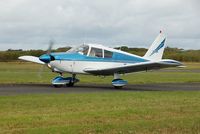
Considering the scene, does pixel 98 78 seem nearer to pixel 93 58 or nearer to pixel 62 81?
pixel 93 58

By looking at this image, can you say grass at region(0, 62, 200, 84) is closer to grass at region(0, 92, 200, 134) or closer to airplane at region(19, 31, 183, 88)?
airplane at region(19, 31, 183, 88)

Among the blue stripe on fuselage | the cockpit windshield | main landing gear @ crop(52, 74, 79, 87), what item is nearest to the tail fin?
the blue stripe on fuselage

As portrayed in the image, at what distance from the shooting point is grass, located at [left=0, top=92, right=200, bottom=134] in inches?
442

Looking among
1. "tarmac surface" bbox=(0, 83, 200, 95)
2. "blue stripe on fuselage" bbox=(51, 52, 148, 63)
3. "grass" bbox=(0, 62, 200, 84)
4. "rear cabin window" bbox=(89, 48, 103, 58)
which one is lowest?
"grass" bbox=(0, 62, 200, 84)

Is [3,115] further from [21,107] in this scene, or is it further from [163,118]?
[163,118]

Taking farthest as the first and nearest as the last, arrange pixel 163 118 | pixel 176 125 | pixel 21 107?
pixel 21 107, pixel 163 118, pixel 176 125

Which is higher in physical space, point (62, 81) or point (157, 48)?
point (157, 48)

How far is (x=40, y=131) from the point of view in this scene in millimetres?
10711

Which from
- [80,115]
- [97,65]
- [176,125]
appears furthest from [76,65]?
[176,125]

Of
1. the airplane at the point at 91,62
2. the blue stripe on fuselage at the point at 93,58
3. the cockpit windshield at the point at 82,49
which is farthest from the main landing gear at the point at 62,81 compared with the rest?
the cockpit windshield at the point at 82,49

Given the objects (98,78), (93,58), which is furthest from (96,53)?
(98,78)

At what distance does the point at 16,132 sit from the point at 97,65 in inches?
674

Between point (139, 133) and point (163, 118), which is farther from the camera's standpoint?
point (163, 118)

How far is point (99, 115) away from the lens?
44.0 feet
